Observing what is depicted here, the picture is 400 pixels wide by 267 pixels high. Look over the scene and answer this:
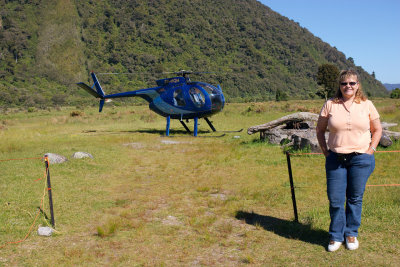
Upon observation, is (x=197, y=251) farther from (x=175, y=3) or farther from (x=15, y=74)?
(x=175, y=3)

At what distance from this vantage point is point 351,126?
4.33 meters

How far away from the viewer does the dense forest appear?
312 feet

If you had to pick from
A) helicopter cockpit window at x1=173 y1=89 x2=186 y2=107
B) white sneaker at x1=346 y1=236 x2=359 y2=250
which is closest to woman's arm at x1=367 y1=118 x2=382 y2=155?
white sneaker at x1=346 y1=236 x2=359 y2=250

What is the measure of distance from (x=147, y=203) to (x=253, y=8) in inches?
6233

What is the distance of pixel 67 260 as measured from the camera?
4629 mm

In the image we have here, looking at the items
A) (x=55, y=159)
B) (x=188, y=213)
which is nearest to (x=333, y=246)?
(x=188, y=213)

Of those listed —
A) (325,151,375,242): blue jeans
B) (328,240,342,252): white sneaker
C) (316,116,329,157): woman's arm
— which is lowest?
(328,240,342,252): white sneaker

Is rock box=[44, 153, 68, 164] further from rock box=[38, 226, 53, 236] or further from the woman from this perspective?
the woman

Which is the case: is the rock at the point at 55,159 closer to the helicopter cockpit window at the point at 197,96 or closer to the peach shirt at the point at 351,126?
the helicopter cockpit window at the point at 197,96

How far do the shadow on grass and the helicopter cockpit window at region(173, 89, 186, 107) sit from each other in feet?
39.7

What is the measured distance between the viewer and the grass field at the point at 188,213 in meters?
4.67

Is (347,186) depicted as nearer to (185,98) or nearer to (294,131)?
(294,131)

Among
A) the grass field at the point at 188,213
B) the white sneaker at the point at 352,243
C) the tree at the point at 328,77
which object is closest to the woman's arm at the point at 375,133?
the white sneaker at the point at 352,243

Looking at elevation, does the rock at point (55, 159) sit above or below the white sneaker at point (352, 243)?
below
